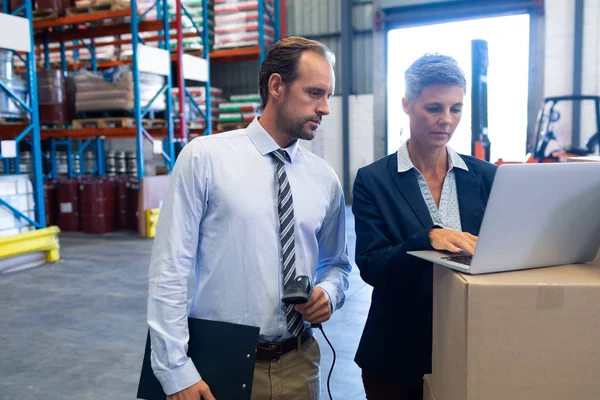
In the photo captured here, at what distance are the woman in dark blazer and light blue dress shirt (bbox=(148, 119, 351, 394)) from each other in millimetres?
177

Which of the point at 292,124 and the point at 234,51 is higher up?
the point at 234,51

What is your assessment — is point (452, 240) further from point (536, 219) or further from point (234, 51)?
point (234, 51)

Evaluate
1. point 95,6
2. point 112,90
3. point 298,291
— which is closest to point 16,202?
point 112,90

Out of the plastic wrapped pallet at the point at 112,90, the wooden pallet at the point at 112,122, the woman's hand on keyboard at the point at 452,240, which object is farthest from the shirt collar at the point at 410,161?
the wooden pallet at the point at 112,122

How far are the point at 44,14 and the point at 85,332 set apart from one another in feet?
22.4

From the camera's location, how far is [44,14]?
29.5ft

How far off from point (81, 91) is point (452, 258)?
878cm

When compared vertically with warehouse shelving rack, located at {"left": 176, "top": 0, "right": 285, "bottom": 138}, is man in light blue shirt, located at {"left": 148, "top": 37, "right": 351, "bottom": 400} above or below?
below

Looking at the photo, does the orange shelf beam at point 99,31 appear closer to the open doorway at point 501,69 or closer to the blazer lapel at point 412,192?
the open doorway at point 501,69

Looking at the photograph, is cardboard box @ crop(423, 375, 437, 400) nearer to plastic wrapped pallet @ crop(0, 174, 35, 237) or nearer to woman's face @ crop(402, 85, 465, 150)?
woman's face @ crop(402, 85, 465, 150)

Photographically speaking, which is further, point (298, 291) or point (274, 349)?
point (274, 349)

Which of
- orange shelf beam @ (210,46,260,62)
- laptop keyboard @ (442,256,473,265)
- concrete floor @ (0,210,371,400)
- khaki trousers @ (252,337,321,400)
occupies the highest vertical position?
orange shelf beam @ (210,46,260,62)

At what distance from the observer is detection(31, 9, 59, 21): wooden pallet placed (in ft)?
29.2

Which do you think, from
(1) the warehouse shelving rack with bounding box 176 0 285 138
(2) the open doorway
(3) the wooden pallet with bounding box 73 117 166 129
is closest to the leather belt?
(3) the wooden pallet with bounding box 73 117 166 129
